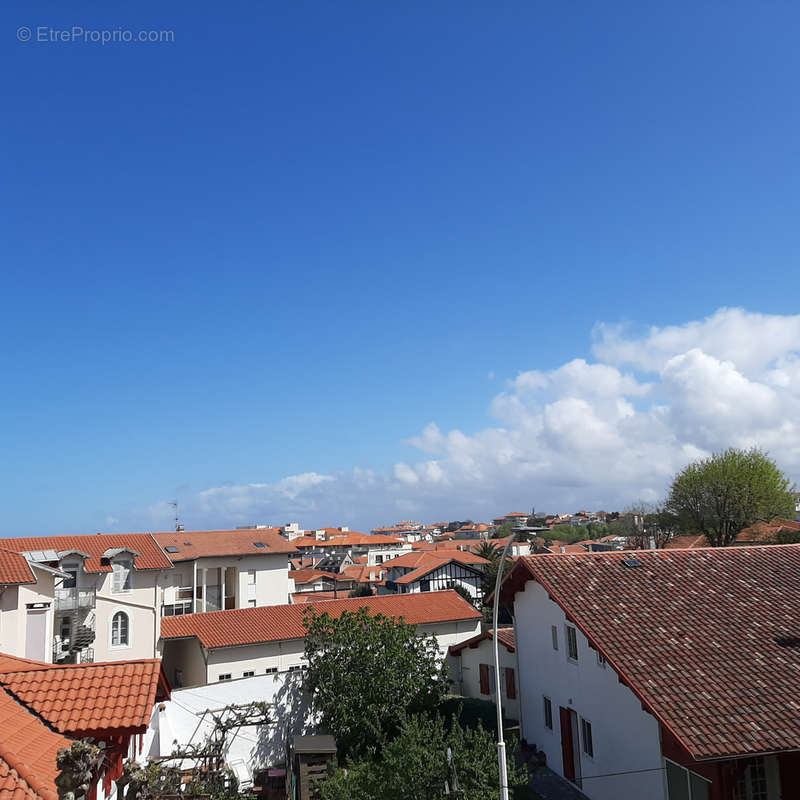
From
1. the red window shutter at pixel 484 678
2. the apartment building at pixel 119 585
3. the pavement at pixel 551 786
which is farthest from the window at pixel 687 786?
the apartment building at pixel 119 585

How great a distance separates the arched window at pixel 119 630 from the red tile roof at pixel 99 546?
2684mm

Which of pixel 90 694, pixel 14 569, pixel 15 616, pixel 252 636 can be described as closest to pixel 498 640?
pixel 252 636

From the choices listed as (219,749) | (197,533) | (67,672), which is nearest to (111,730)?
(67,672)

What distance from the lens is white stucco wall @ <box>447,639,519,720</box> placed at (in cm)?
2864

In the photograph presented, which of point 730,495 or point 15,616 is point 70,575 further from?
point 730,495

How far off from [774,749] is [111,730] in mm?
13423

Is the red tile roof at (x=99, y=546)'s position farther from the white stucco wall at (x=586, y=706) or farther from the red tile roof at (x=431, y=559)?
the red tile roof at (x=431, y=559)

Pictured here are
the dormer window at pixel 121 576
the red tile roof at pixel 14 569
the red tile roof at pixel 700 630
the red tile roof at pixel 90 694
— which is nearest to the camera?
the red tile roof at pixel 90 694

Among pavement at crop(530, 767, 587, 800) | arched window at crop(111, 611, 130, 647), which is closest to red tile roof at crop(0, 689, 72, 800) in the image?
pavement at crop(530, 767, 587, 800)

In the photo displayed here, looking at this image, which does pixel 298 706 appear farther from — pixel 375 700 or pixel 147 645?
pixel 147 645

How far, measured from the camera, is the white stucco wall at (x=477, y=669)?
28641mm

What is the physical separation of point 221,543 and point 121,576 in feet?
45.9

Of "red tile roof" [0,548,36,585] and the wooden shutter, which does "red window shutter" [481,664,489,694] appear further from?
"red tile roof" [0,548,36,585]

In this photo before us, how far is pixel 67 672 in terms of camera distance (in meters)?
8.60
